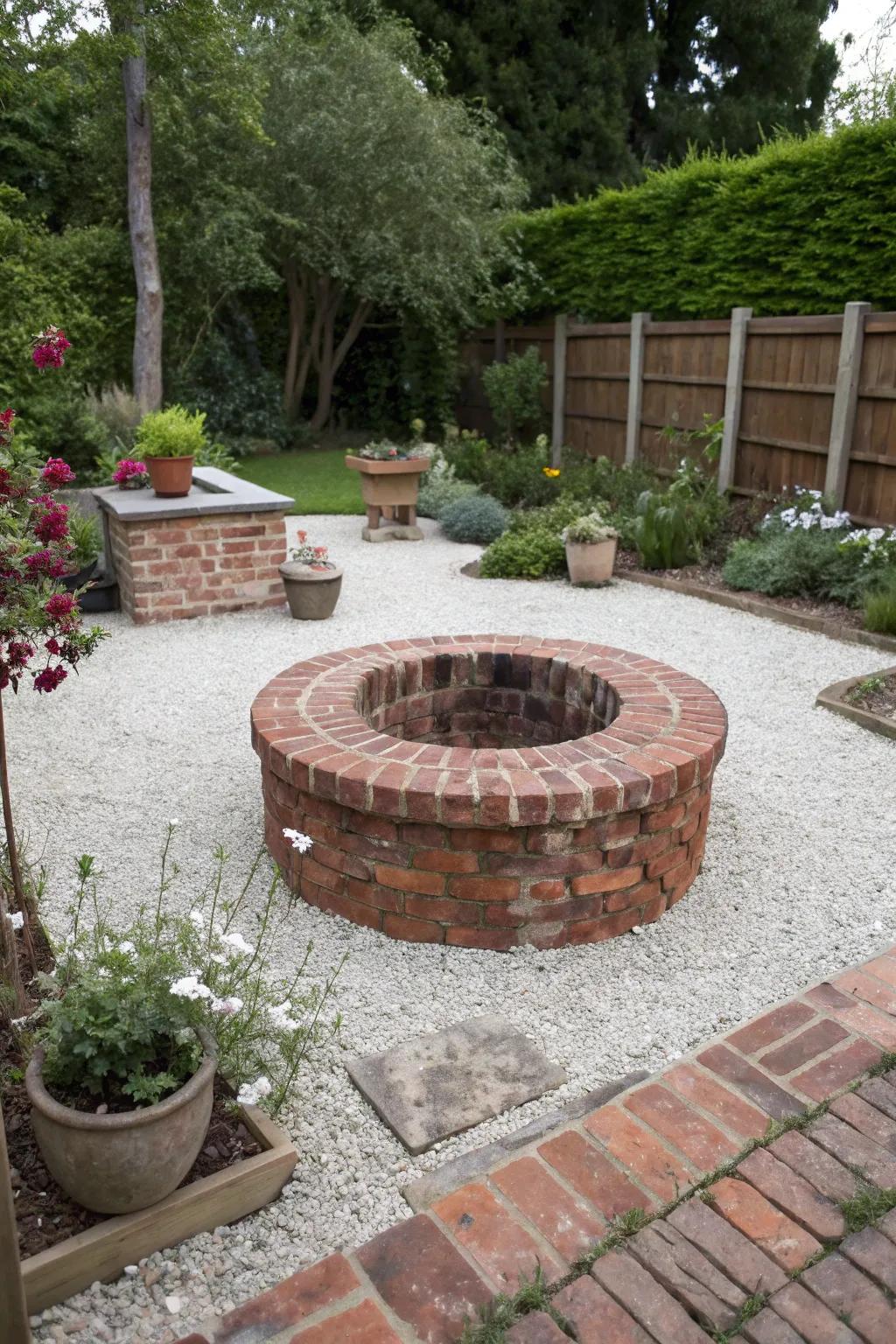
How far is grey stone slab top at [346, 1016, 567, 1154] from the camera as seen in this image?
224cm

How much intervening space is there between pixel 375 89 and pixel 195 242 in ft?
9.35

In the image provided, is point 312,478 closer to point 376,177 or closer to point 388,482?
point 388,482

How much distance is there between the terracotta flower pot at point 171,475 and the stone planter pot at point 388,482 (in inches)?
89.6

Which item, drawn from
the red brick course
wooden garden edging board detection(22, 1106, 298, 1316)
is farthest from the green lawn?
wooden garden edging board detection(22, 1106, 298, 1316)

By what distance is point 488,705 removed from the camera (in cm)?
407

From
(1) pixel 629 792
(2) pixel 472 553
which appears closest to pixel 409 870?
(1) pixel 629 792

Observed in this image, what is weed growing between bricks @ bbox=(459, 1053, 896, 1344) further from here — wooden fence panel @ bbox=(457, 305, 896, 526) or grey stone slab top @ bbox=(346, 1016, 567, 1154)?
wooden fence panel @ bbox=(457, 305, 896, 526)

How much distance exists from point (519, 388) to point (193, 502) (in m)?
5.70

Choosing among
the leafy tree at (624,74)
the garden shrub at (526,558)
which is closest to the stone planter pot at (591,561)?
the garden shrub at (526,558)

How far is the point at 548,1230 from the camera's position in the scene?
74.3 inches

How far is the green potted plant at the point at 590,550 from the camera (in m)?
7.31

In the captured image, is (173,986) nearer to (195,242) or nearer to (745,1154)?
(745,1154)

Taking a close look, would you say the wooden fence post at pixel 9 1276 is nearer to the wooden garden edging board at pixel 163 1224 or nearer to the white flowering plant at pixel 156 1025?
the wooden garden edging board at pixel 163 1224

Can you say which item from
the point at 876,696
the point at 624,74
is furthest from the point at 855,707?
the point at 624,74
